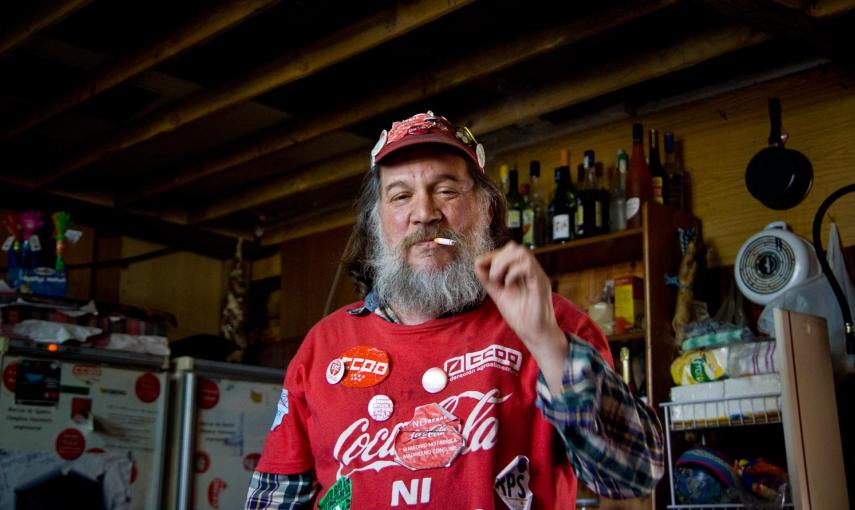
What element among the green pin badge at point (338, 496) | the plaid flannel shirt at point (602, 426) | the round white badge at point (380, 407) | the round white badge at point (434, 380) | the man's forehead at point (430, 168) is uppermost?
the man's forehead at point (430, 168)

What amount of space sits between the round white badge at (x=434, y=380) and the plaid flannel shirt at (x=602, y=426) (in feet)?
0.80

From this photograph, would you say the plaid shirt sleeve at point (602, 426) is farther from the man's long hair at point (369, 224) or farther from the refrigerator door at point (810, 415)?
the refrigerator door at point (810, 415)

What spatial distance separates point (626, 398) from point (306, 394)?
0.61 metres

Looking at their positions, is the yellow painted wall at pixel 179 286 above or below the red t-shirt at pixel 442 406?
above

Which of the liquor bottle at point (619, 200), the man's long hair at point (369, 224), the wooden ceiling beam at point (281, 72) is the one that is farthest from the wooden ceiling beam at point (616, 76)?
the man's long hair at point (369, 224)

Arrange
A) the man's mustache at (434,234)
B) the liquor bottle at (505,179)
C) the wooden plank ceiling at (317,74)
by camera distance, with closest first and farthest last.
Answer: the man's mustache at (434,234), the wooden plank ceiling at (317,74), the liquor bottle at (505,179)

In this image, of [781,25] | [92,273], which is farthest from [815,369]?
[92,273]

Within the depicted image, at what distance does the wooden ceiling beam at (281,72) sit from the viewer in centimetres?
274

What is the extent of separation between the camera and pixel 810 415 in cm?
231

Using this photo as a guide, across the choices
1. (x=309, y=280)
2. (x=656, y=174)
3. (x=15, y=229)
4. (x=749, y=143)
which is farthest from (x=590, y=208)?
(x=15, y=229)

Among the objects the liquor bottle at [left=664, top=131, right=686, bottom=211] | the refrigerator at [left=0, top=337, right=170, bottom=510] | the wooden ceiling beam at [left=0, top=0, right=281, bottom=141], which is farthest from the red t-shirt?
the refrigerator at [left=0, top=337, right=170, bottom=510]

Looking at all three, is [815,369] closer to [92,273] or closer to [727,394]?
[727,394]

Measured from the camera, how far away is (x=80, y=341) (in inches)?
142

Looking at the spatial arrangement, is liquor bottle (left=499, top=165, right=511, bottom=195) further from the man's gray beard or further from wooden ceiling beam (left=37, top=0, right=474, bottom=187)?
the man's gray beard
